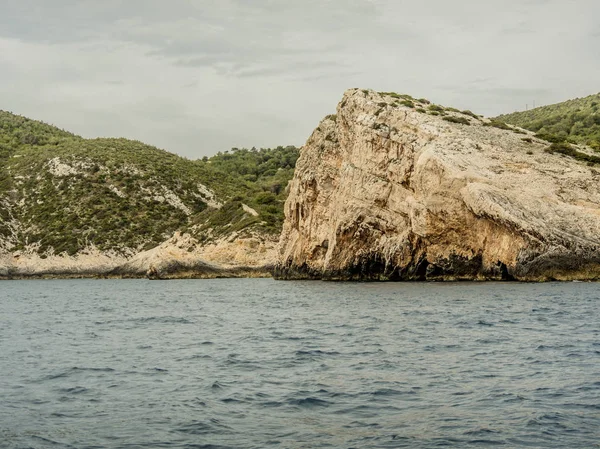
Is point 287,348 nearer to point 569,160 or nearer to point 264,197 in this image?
point 569,160

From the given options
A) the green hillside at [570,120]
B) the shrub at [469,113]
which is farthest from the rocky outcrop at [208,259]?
the green hillside at [570,120]

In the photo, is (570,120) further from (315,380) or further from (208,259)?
(315,380)

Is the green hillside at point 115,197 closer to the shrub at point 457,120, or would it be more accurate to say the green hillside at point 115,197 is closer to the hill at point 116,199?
the hill at point 116,199

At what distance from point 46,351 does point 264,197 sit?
70437 millimetres

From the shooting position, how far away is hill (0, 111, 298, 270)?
8950cm

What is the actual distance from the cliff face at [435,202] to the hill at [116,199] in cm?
1885

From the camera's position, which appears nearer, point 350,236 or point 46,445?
point 46,445

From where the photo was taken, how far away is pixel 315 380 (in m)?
15.3

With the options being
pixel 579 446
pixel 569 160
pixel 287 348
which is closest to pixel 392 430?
pixel 579 446

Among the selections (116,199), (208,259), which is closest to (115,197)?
(116,199)

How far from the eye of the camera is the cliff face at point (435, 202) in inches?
1671

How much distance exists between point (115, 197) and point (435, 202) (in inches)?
2784

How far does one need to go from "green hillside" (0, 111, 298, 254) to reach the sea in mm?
54312

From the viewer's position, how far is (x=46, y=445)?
10.9 m
